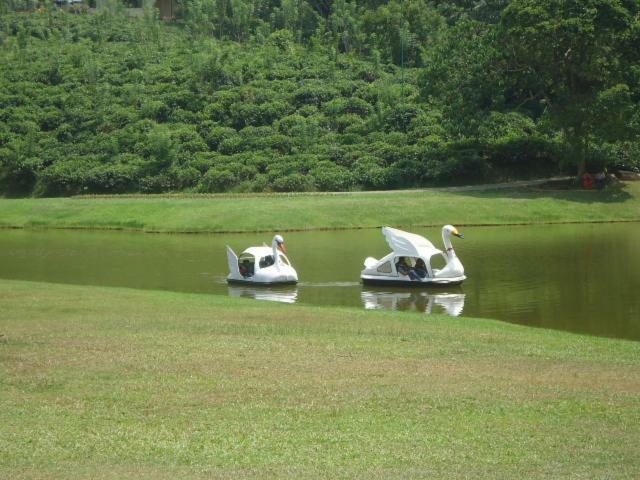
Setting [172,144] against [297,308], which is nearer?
[297,308]

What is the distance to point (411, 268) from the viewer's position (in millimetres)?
32219

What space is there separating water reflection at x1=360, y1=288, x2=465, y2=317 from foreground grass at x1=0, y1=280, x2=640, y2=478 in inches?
234

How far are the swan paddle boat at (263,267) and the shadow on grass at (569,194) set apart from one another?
72.1ft

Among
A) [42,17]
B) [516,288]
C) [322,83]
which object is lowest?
[516,288]

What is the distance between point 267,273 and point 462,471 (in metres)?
21.5

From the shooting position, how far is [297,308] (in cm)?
2508

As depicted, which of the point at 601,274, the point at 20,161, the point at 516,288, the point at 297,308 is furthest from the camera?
the point at 20,161

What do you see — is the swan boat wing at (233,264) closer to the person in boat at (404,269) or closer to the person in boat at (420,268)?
the person in boat at (404,269)

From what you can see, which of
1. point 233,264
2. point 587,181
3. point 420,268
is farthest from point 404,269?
point 587,181

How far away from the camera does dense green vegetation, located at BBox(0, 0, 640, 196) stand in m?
53.8

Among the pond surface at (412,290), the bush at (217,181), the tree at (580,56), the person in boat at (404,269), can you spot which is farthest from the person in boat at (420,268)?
the bush at (217,181)

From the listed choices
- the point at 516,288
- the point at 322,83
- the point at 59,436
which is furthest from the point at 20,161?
the point at 59,436

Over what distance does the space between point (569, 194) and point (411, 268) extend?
2413 centimetres

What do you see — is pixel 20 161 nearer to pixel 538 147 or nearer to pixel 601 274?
pixel 538 147
